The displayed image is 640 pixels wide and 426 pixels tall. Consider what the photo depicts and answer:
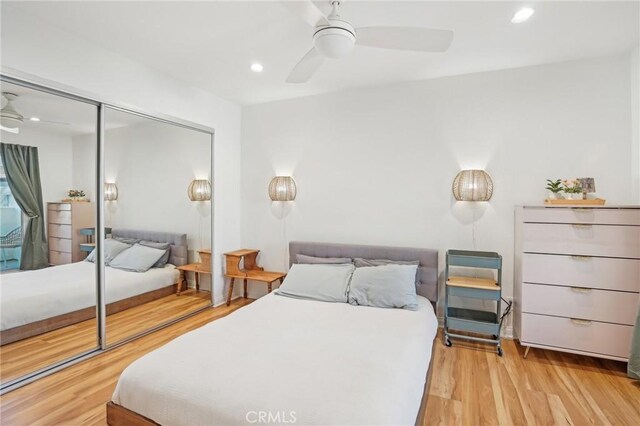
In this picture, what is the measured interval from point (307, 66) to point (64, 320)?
2.87 m

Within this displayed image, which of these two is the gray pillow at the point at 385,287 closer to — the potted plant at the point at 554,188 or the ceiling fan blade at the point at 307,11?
the potted plant at the point at 554,188

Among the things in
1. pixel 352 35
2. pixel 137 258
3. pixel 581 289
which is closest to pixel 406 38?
pixel 352 35

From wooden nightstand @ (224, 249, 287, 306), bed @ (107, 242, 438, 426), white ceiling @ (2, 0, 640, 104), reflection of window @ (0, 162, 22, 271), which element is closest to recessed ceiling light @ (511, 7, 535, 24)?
white ceiling @ (2, 0, 640, 104)

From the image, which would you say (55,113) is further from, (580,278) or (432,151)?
(580,278)

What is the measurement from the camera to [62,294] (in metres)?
2.57

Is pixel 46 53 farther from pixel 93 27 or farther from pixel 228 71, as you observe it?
pixel 228 71

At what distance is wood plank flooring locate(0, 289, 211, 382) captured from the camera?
7.45 feet

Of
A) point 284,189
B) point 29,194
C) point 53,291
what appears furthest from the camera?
point 284,189

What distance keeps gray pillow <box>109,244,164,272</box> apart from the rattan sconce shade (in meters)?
3.20

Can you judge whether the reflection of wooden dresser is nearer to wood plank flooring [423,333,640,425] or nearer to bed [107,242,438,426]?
bed [107,242,438,426]

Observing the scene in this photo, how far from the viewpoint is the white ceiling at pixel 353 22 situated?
2.07 metres

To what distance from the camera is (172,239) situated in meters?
3.41

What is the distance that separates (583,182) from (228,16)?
311 cm

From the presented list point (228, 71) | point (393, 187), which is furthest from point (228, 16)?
point (393, 187)
